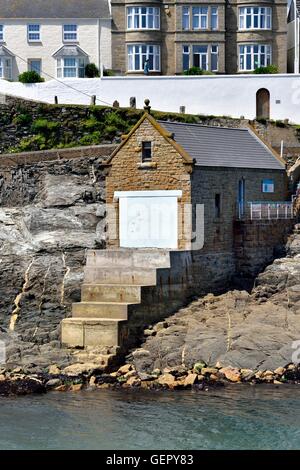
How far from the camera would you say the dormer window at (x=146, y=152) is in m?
42.3

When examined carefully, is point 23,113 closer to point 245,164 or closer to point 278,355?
point 245,164

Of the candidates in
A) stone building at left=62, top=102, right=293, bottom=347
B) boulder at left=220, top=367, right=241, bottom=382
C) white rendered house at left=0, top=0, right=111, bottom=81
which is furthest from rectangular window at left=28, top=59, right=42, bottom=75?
boulder at left=220, top=367, right=241, bottom=382

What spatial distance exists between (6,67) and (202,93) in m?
11.2

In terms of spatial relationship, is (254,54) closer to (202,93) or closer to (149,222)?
(202,93)

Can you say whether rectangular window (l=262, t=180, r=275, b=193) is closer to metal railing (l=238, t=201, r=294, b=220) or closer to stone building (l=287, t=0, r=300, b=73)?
metal railing (l=238, t=201, r=294, b=220)

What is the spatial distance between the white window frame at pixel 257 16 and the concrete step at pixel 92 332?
96.0 feet

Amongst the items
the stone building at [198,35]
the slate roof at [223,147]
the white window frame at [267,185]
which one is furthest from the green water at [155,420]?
the stone building at [198,35]

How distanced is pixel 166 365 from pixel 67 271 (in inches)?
228

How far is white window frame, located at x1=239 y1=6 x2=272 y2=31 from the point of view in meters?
64.3

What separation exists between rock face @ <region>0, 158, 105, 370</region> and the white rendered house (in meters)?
17.3

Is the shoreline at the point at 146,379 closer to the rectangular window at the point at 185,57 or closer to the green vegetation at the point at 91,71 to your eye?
the green vegetation at the point at 91,71

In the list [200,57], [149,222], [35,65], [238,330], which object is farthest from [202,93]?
[238,330]

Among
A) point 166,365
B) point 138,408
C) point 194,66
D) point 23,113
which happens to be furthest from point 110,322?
point 194,66
